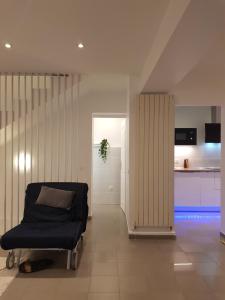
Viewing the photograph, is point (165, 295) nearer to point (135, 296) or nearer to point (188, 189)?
point (135, 296)

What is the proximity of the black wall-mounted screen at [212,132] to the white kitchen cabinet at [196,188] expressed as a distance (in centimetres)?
101

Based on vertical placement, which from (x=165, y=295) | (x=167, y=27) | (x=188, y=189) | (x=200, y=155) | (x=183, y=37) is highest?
(x=167, y=27)

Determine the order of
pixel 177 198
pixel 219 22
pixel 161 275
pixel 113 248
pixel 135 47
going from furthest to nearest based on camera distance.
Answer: pixel 177 198 → pixel 113 248 → pixel 135 47 → pixel 161 275 → pixel 219 22

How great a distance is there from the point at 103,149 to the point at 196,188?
98.5 inches

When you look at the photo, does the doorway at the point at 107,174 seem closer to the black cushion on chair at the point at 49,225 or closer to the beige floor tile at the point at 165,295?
the black cushion on chair at the point at 49,225

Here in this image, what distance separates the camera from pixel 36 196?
4.23 metres

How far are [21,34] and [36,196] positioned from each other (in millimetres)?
2216

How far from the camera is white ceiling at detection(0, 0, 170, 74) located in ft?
8.81

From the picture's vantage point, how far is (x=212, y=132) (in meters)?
7.12

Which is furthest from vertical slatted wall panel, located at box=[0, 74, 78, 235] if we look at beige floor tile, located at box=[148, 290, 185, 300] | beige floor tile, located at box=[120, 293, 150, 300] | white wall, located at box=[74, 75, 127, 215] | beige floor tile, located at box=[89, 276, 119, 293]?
beige floor tile, located at box=[148, 290, 185, 300]

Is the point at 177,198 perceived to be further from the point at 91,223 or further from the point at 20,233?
the point at 20,233

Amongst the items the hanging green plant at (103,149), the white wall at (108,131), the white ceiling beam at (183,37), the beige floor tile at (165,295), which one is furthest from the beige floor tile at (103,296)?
the white wall at (108,131)

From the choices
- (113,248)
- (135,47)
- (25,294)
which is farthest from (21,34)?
(113,248)

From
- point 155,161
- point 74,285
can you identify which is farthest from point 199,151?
point 74,285
